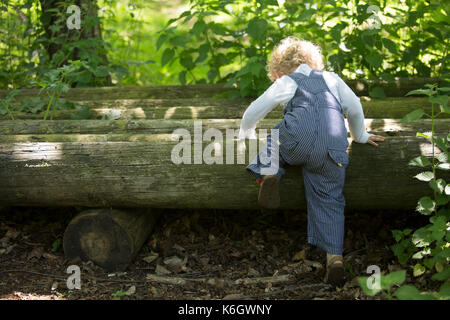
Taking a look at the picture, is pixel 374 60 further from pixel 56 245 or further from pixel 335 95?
pixel 56 245

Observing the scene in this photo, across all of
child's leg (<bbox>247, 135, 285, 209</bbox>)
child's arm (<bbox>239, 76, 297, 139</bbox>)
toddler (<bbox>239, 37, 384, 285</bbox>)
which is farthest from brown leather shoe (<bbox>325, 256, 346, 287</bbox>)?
child's arm (<bbox>239, 76, 297, 139</bbox>)

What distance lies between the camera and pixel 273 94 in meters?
3.09

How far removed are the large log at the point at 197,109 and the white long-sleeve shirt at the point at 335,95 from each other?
969 millimetres

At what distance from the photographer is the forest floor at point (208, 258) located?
3.05m

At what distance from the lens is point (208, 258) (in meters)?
3.48

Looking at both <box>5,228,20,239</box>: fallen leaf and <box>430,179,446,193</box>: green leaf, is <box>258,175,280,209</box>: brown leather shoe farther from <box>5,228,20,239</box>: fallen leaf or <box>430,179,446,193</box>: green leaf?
<box>5,228,20,239</box>: fallen leaf

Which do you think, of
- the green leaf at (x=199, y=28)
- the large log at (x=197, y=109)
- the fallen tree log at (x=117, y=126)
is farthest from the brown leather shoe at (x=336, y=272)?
the green leaf at (x=199, y=28)

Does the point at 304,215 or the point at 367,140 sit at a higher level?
the point at 367,140

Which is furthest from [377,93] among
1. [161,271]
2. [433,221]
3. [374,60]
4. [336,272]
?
[161,271]

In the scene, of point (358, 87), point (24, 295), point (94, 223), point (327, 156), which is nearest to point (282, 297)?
point (327, 156)

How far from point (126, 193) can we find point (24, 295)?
0.90 meters

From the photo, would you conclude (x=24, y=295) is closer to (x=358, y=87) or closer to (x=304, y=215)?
(x=304, y=215)

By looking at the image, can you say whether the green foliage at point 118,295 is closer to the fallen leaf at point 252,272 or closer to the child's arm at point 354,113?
the fallen leaf at point 252,272

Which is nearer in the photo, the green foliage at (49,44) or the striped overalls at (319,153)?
the striped overalls at (319,153)
